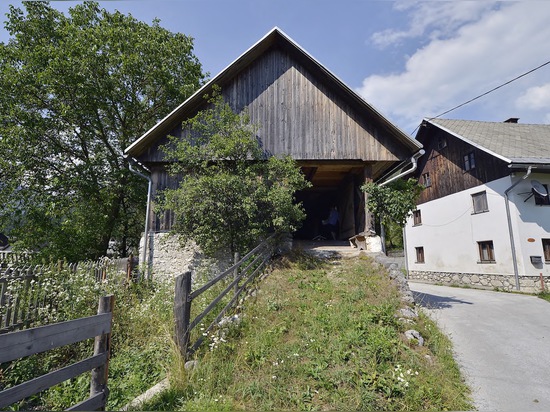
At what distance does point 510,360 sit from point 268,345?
13.9ft

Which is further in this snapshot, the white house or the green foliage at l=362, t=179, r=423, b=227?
the white house

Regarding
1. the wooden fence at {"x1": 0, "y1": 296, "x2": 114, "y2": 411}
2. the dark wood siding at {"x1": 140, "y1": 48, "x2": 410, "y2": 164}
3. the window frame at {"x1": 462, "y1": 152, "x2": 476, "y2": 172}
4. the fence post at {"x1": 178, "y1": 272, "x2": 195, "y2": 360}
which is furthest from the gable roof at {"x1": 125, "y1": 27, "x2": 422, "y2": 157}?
the window frame at {"x1": 462, "y1": 152, "x2": 476, "y2": 172}

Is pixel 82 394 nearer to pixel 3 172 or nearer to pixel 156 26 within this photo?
pixel 3 172

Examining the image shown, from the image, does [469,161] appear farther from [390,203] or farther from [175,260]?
[175,260]

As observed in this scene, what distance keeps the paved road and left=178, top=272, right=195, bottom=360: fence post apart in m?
3.82

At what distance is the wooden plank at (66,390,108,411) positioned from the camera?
2898 millimetres

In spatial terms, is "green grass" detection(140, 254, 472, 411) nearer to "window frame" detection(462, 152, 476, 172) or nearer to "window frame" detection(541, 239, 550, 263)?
"window frame" detection(541, 239, 550, 263)

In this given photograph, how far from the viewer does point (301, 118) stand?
1017 cm

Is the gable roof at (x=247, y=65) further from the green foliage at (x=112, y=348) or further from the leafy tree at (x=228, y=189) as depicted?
the green foliage at (x=112, y=348)

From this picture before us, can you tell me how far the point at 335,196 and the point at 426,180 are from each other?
9.17 meters

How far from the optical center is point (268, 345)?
4.53 meters

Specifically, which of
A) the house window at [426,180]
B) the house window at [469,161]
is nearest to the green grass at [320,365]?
the house window at [469,161]

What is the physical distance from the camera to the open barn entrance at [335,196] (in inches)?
424

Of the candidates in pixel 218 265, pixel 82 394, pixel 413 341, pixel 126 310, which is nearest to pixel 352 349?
pixel 413 341
